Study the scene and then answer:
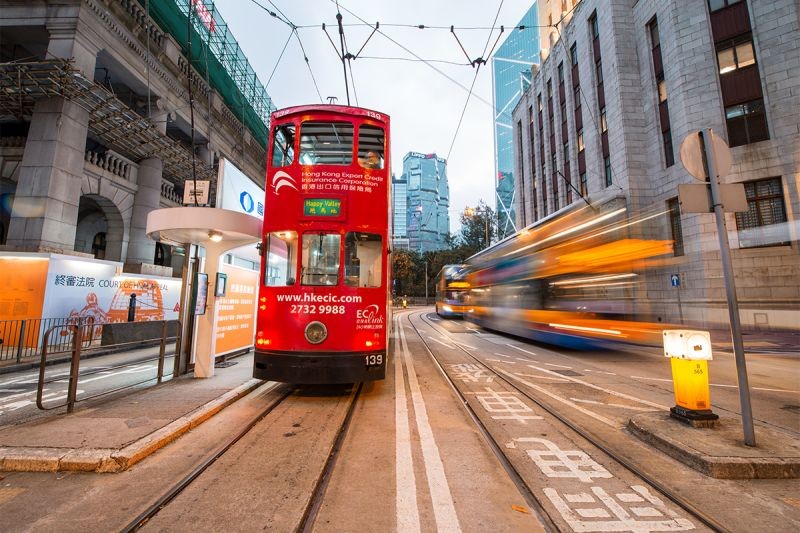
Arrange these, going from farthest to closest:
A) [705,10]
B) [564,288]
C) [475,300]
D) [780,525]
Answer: [475,300] < [705,10] < [564,288] < [780,525]

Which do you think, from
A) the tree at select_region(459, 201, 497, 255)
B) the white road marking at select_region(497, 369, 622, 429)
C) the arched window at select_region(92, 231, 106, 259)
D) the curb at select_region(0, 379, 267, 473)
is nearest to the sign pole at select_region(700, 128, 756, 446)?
the white road marking at select_region(497, 369, 622, 429)

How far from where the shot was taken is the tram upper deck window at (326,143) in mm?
6109

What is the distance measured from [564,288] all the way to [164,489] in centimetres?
980

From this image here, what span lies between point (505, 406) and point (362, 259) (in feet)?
11.1

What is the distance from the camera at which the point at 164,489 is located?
9.70 feet

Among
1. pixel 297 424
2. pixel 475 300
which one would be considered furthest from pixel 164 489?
pixel 475 300

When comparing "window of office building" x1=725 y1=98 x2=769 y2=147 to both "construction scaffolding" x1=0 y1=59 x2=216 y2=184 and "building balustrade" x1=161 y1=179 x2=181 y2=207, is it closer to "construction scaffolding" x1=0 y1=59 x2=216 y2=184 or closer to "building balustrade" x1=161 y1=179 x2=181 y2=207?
"construction scaffolding" x1=0 y1=59 x2=216 y2=184

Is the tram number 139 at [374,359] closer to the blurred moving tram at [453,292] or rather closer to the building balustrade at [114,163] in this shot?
the building balustrade at [114,163]

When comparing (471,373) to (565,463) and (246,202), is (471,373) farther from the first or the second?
(246,202)

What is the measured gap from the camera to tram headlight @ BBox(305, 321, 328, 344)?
Answer: 18.2 feet

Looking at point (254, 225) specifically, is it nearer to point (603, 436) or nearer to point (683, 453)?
point (603, 436)

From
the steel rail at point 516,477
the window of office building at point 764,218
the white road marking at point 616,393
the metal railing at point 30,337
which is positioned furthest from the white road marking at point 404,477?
the window of office building at point 764,218

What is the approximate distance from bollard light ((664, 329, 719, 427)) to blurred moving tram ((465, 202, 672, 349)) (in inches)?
149

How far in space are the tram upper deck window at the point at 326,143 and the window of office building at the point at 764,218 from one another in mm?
19775
